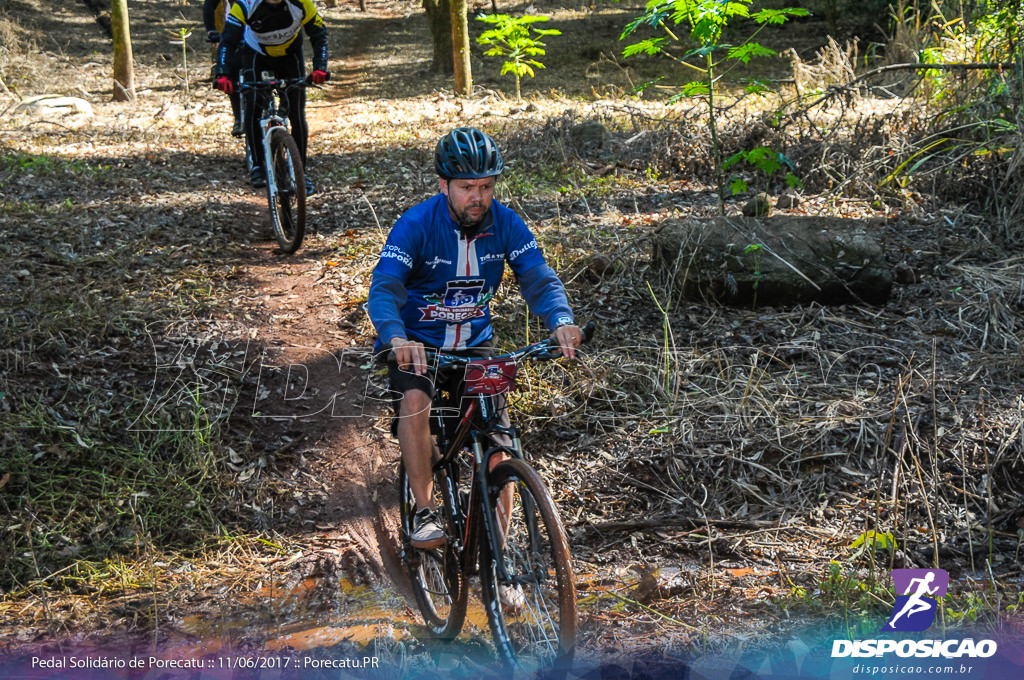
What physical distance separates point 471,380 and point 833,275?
373 cm

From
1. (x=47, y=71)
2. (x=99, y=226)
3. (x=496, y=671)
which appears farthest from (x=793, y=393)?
(x=47, y=71)

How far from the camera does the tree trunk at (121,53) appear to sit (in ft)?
43.4

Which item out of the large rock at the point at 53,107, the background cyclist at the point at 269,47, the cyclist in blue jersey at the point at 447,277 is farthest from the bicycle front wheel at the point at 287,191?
the large rock at the point at 53,107

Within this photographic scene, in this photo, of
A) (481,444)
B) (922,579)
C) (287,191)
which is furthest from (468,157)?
(287,191)

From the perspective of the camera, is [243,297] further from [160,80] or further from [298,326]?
[160,80]

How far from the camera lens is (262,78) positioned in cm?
718

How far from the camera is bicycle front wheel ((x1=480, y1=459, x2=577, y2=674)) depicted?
2.66m

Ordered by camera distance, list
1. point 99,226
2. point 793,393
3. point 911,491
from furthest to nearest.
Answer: point 99,226 < point 793,393 < point 911,491

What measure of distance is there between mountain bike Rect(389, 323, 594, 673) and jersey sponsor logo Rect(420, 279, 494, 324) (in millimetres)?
233

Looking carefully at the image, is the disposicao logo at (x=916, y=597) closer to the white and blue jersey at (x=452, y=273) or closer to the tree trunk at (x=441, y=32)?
the white and blue jersey at (x=452, y=273)

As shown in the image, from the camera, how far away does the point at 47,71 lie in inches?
676

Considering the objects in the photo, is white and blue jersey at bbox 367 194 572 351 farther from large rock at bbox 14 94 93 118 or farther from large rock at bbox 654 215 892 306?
large rock at bbox 14 94 93 118

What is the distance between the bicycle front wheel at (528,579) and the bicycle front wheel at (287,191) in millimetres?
4393

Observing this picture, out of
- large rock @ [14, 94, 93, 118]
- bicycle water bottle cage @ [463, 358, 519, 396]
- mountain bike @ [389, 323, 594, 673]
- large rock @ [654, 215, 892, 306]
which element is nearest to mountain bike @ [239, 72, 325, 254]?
large rock @ [654, 215, 892, 306]
